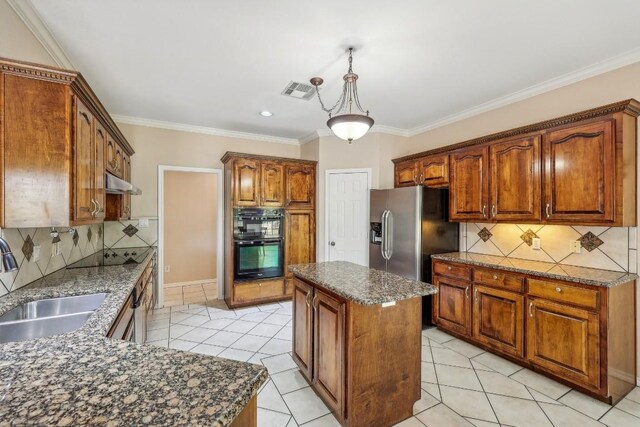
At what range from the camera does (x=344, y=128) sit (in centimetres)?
232

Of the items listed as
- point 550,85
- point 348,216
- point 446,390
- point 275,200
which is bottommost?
point 446,390

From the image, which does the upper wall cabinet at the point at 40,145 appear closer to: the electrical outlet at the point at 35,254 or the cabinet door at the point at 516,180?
the electrical outlet at the point at 35,254

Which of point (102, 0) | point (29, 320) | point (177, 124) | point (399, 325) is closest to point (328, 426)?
point (399, 325)

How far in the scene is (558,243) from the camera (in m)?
2.85

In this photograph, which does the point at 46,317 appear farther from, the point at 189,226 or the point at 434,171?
the point at 189,226

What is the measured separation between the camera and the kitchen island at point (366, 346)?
1788 mm

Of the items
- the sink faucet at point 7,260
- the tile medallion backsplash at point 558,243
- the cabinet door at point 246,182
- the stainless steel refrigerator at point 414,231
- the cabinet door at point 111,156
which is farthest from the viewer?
the cabinet door at point 246,182

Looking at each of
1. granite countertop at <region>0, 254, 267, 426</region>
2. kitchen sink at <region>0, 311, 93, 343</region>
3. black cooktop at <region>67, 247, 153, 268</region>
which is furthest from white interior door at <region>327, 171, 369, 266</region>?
granite countertop at <region>0, 254, 267, 426</region>

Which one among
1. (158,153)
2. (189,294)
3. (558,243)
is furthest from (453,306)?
(158,153)

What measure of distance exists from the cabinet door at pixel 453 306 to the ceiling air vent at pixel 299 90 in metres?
2.51

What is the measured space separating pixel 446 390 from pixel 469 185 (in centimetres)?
209

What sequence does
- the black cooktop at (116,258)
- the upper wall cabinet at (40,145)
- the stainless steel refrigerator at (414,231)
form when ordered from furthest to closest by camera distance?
1. the stainless steel refrigerator at (414,231)
2. the black cooktop at (116,258)
3. the upper wall cabinet at (40,145)

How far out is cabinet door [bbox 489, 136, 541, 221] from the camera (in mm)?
2742

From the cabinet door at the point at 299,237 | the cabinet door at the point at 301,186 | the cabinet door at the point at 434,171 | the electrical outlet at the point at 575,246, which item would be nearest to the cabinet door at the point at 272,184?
the cabinet door at the point at 301,186
